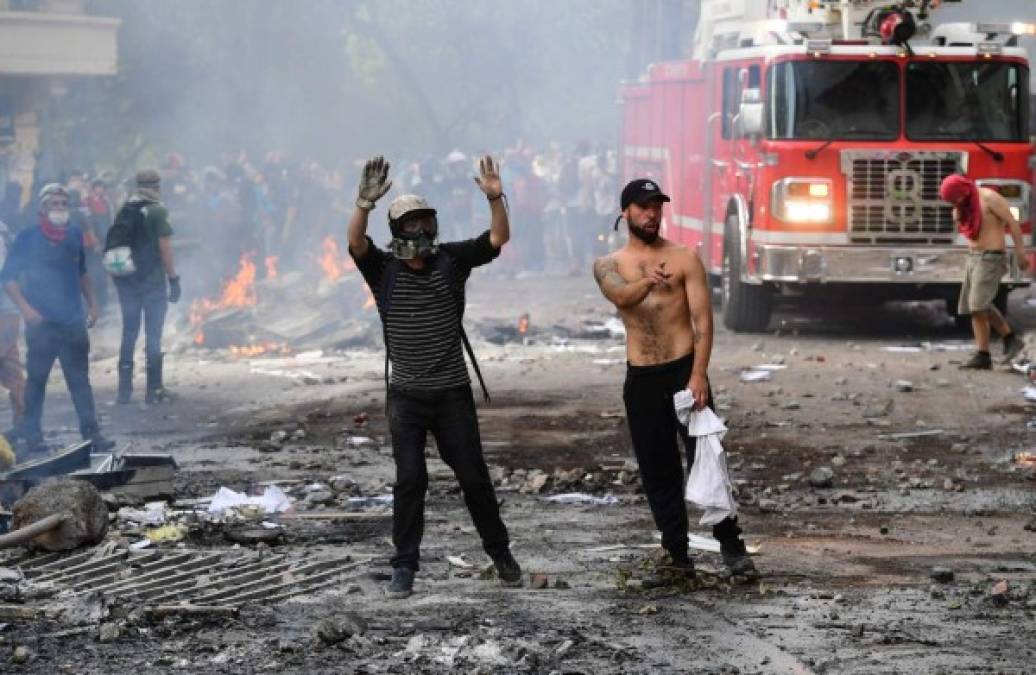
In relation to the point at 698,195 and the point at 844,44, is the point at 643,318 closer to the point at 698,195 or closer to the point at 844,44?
the point at 844,44

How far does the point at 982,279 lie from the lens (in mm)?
15312

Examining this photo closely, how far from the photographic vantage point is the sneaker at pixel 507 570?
779 centimetres

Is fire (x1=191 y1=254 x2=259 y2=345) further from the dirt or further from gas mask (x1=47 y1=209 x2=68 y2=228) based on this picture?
gas mask (x1=47 y1=209 x2=68 y2=228)

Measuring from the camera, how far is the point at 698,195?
20.9 metres

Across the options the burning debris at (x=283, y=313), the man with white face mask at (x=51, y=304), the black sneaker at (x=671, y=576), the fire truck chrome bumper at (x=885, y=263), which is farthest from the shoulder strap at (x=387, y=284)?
the burning debris at (x=283, y=313)

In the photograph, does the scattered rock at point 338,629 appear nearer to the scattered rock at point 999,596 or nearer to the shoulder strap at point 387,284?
the shoulder strap at point 387,284

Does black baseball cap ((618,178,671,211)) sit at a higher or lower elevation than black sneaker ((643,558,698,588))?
higher

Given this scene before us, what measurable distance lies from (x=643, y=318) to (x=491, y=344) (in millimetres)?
11996

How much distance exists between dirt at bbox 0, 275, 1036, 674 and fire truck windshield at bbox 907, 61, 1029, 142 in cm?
208

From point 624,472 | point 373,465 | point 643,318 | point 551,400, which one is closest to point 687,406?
point 643,318

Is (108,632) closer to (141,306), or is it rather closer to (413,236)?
(413,236)

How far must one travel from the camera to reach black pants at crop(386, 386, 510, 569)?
7738 millimetres

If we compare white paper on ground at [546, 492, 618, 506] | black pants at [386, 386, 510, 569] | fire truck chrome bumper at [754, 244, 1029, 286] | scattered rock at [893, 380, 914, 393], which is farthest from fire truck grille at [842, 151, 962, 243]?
black pants at [386, 386, 510, 569]

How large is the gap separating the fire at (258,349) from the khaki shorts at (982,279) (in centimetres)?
816
